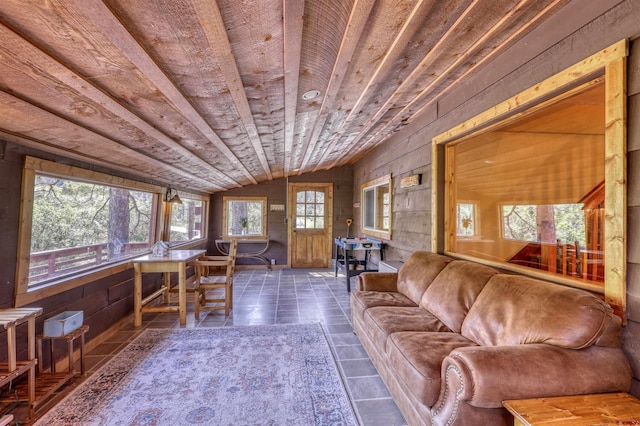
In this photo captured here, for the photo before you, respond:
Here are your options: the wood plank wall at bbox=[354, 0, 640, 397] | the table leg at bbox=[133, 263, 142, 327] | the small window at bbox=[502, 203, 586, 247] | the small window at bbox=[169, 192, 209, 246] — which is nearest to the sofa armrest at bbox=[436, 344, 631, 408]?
the wood plank wall at bbox=[354, 0, 640, 397]

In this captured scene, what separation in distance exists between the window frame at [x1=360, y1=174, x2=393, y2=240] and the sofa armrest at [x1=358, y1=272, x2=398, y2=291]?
1.41m

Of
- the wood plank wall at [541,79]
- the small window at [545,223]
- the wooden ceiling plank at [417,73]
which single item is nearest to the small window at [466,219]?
the wood plank wall at [541,79]

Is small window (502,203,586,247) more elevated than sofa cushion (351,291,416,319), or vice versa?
small window (502,203,586,247)

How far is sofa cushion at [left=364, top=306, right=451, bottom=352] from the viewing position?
2.03 meters

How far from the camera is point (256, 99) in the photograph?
2131 mm

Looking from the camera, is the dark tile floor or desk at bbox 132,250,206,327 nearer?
the dark tile floor

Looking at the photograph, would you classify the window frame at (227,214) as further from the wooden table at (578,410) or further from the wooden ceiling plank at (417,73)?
the wooden table at (578,410)

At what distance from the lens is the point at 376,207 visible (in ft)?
18.2

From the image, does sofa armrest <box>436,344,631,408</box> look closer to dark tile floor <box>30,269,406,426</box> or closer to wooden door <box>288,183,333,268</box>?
dark tile floor <box>30,269,406,426</box>

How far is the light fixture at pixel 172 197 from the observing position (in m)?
4.35

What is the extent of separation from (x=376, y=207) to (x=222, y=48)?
4.51 meters

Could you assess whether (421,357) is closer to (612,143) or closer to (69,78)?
(612,143)

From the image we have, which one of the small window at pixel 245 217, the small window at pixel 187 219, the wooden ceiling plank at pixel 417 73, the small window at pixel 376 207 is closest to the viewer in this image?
the wooden ceiling plank at pixel 417 73

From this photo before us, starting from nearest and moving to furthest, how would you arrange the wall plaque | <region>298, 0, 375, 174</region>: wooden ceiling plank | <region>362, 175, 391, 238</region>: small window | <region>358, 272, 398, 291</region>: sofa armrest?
<region>298, 0, 375, 174</region>: wooden ceiling plank, <region>358, 272, 398, 291</region>: sofa armrest, the wall plaque, <region>362, 175, 391, 238</region>: small window
